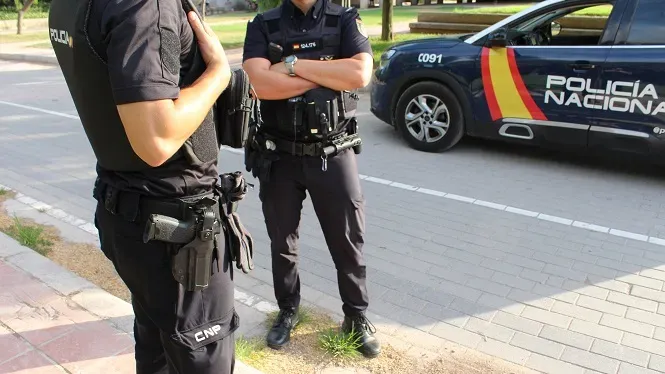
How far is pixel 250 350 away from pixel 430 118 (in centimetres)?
399

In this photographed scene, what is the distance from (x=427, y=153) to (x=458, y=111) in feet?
1.89

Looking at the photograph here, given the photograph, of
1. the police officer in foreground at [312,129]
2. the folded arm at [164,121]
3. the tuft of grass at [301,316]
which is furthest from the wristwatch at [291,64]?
the tuft of grass at [301,316]

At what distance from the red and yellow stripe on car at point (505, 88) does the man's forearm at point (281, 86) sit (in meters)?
3.43

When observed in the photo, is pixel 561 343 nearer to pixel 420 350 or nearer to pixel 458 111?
pixel 420 350

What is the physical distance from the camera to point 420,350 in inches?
115

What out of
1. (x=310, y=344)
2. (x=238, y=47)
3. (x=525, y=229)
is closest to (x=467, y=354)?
(x=310, y=344)

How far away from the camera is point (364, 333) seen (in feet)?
9.38

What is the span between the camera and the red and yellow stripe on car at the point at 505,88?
5.50 metres

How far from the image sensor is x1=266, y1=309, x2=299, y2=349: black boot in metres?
2.88

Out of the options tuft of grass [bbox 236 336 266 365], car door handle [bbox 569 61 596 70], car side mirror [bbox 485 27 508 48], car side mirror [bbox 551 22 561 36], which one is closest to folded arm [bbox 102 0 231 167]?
tuft of grass [bbox 236 336 266 365]

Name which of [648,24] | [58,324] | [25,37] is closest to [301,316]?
[58,324]

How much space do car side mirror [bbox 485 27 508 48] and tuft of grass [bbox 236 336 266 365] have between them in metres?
4.00

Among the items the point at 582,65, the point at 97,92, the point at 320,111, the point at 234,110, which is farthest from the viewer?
the point at 582,65

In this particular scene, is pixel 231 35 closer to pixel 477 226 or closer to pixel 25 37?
pixel 25 37
